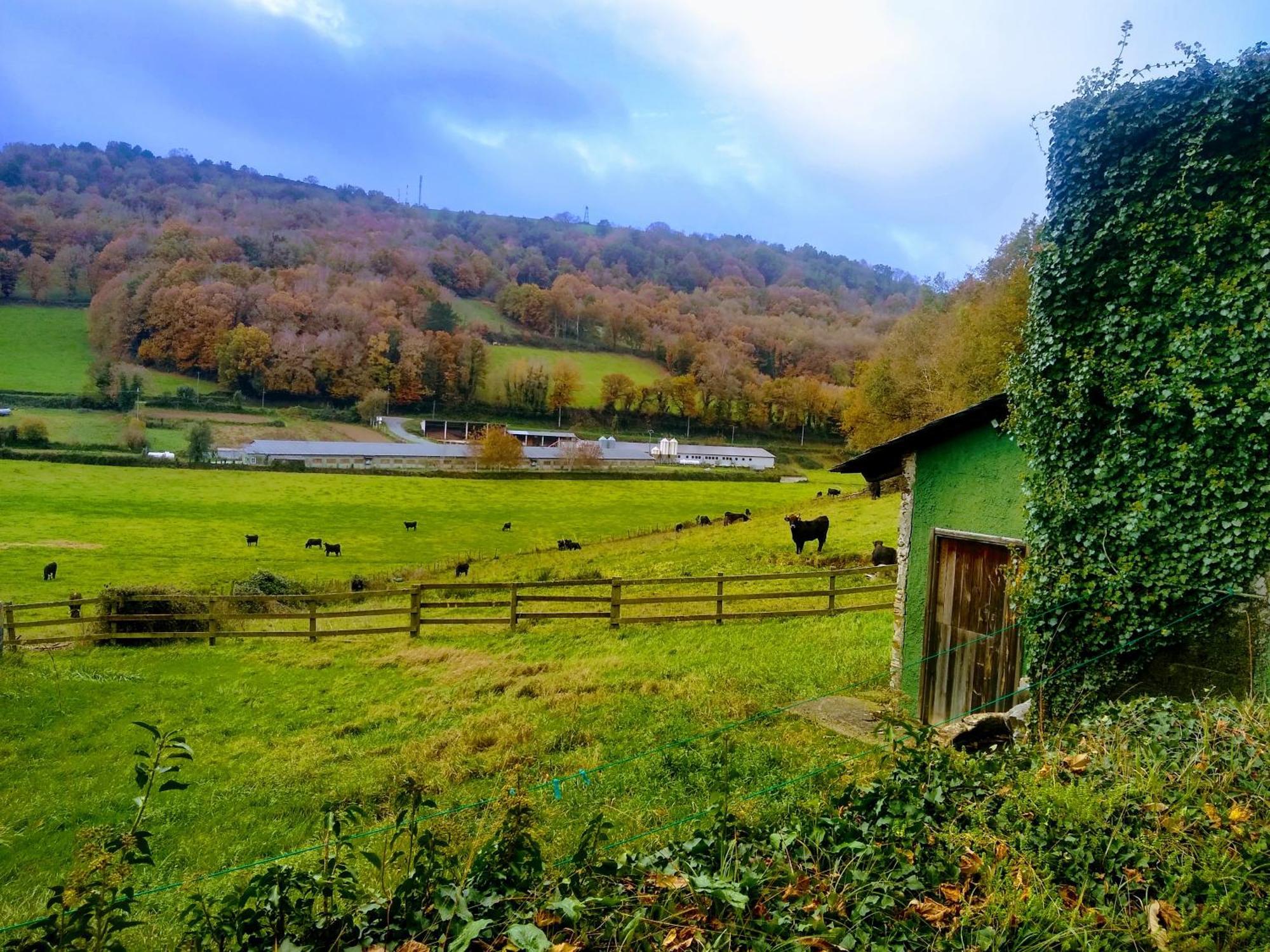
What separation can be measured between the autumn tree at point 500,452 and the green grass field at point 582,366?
72.2ft

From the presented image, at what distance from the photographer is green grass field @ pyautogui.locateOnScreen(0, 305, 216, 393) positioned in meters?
45.1

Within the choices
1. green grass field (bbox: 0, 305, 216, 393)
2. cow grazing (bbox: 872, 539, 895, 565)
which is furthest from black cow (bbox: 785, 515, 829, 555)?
green grass field (bbox: 0, 305, 216, 393)

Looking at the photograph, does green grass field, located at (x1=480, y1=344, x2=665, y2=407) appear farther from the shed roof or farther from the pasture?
the shed roof

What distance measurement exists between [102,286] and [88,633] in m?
63.0

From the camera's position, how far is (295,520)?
28297 mm

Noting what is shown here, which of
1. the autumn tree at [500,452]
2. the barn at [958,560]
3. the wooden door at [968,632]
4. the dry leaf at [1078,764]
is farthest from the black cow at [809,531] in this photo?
the autumn tree at [500,452]

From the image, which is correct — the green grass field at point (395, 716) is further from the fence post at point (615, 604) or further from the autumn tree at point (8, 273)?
the autumn tree at point (8, 273)

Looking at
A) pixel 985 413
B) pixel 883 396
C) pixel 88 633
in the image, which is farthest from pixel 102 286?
pixel 985 413

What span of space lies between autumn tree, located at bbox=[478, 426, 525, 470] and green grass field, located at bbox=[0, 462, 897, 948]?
17.4 metres

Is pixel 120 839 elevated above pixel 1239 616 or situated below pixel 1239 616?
below

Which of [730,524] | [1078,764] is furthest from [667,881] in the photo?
[730,524]

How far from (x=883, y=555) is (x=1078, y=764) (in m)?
15.1

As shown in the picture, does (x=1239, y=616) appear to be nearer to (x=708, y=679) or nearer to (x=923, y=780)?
(x=923, y=780)

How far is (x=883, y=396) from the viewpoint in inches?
1309
